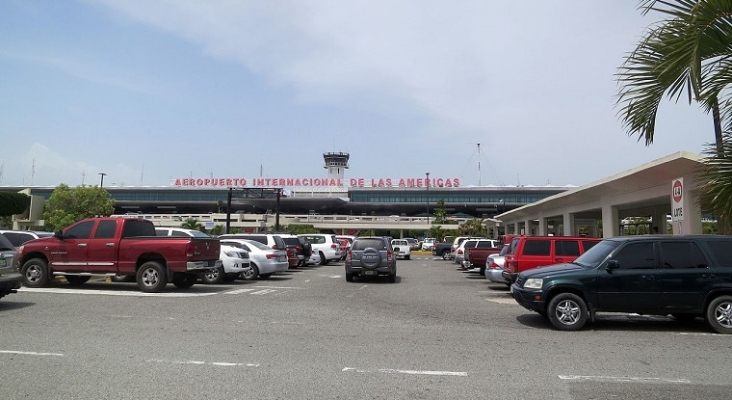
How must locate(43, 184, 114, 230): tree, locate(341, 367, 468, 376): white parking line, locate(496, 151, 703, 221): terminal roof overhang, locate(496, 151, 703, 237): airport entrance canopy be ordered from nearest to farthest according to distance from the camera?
locate(341, 367, 468, 376): white parking line → locate(496, 151, 703, 237): airport entrance canopy → locate(496, 151, 703, 221): terminal roof overhang → locate(43, 184, 114, 230): tree

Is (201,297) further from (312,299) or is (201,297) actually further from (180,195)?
(180,195)

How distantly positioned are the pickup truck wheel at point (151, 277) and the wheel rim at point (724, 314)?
12743 millimetres

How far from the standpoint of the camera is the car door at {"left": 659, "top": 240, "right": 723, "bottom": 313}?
9.87 meters

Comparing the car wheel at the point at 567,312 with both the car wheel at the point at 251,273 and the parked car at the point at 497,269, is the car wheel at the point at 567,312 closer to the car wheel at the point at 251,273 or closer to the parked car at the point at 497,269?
the parked car at the point at 497,269

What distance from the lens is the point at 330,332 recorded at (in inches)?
372

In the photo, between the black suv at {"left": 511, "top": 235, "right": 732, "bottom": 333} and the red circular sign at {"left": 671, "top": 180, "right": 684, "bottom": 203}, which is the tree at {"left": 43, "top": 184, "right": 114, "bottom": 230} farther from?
the red circular sign at {"left": 671, "top": 180, "right": 684, "bottom": 203}

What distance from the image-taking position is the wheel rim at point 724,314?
9.77 meters

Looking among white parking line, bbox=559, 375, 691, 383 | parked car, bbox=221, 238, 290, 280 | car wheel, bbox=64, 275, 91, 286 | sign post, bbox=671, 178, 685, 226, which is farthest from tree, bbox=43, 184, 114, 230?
white parking line, bbox=559, 375, 691, 383

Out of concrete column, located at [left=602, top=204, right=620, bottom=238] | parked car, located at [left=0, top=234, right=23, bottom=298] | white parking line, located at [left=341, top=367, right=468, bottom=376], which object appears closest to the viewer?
white parking line, located at [left=341, top=367, right=468, bottom=376]

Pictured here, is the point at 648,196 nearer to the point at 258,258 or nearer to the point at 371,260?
the point at 371,260

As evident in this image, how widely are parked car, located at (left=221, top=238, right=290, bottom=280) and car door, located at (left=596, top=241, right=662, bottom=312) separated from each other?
12.7 meters

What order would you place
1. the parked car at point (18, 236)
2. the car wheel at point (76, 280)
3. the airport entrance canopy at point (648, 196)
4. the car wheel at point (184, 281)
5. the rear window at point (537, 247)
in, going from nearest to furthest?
the airport entrance canopy at point (648, 196), the rear window at point (537, 247), the car wheel at point (184, 281), the car wheel at point (76, 280), the parked car at point (18, 236)

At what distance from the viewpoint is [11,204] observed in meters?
61.4

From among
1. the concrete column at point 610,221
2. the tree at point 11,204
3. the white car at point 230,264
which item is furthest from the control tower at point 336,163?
the white car at point 230,264
